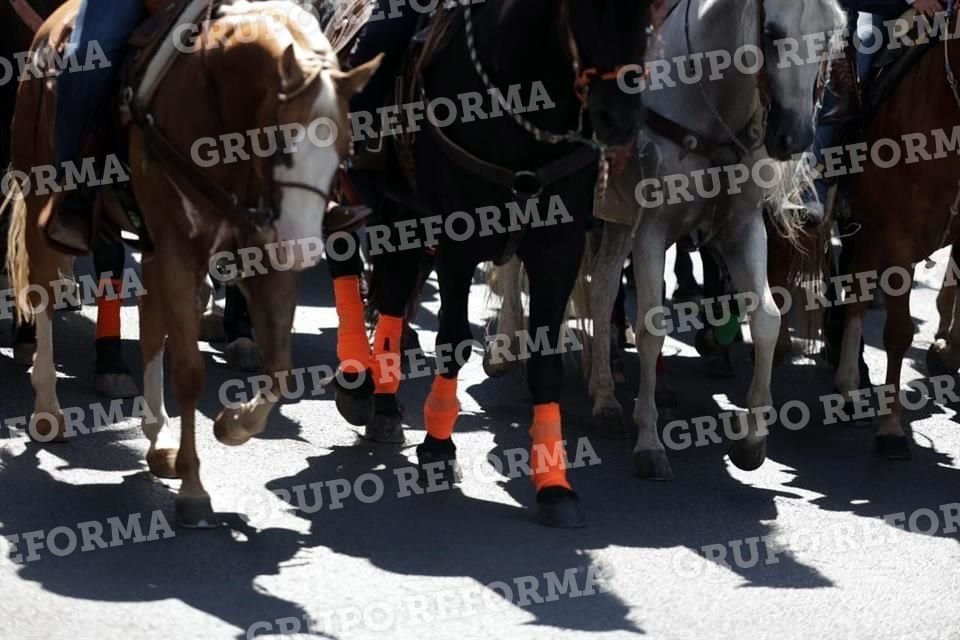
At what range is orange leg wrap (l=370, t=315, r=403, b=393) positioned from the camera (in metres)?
8.70

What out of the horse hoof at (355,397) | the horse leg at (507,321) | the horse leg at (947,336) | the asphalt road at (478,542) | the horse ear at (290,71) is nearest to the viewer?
the horse ear at (290,71)

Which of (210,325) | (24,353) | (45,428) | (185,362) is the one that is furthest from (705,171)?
(24,353)

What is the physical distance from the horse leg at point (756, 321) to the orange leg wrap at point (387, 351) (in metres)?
1.66

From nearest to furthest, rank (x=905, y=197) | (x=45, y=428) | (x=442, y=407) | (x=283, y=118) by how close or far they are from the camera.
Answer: (x=283, y=118)
(x=442, y=407)
(x=45, y=428)
(x=905, y=197)

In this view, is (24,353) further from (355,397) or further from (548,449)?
(548,449)

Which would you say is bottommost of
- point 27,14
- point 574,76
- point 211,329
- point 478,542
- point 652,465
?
point 478,542

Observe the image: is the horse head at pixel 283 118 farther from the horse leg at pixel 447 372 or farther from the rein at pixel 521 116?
the horse leg at pixel 447 372

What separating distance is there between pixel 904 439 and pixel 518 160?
9.70ft

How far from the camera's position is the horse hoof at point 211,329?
1051cm

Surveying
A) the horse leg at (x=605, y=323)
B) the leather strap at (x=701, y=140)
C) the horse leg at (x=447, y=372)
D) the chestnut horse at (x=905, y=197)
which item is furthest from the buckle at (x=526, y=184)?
the chestnut horse at (x=905, y=197)

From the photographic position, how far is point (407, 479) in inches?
325

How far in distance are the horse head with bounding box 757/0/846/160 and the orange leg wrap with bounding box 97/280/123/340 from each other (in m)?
3.39

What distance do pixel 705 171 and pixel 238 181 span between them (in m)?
2.48

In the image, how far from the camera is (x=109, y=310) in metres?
9.10
